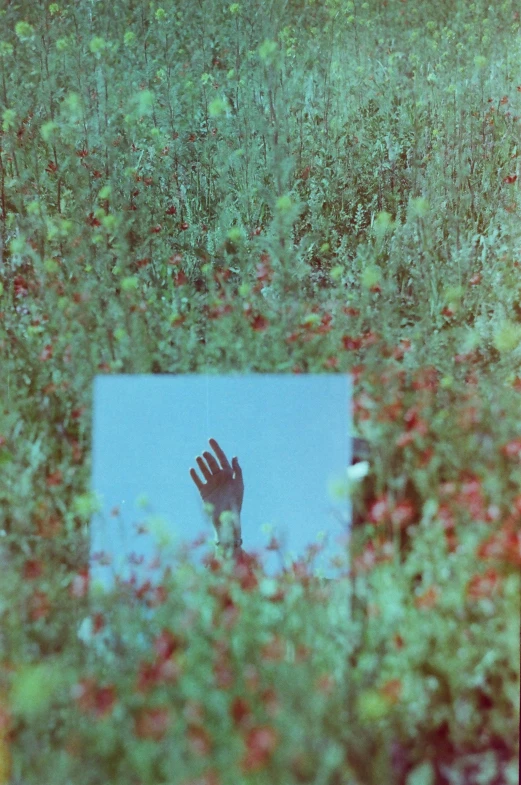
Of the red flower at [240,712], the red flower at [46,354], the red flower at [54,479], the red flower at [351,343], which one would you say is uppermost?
the red flower at [351,343]

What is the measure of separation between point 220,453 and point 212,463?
25 mm

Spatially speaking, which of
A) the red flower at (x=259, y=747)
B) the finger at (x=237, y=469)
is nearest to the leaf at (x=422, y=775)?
the red flower at (x=259, y=747)

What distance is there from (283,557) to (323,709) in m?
0.30

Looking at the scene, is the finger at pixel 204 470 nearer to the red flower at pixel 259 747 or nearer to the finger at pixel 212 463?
the finger at pixel 212 463

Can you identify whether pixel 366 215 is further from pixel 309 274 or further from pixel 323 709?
pixel 323 709

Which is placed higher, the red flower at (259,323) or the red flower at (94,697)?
the red flower at (259,323)

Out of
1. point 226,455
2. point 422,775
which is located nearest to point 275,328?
point 226,455

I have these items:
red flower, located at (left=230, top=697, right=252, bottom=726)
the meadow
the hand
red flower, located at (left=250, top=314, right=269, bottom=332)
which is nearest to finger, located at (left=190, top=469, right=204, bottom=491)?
the hand

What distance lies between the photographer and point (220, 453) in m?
1.33

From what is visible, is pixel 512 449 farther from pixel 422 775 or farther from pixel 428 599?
pixel 422 775

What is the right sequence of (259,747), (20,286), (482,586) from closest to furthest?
(259,747), (482,586), (20,286)

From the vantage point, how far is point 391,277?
1365 mm

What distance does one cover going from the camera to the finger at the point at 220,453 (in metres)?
1.33

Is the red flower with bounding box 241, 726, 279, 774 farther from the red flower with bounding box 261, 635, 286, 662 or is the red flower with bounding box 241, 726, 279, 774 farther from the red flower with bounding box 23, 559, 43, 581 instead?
the red flower with bounding box 23, 559, 43, 581
